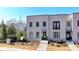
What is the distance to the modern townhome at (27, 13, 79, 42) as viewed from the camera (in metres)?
6.00

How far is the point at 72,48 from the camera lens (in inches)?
238

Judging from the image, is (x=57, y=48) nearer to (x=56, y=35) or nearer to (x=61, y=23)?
(x=56, y=35)

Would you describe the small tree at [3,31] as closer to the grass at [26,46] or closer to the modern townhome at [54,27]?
the grass at [26,46]

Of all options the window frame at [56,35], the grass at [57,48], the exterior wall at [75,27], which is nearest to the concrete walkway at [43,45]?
the grass at [57,48]

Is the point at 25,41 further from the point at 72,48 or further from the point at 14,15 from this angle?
the point at 72,48

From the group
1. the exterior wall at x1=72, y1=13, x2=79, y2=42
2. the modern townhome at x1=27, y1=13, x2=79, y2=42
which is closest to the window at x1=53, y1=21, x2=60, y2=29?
the modern townhome at x1=27, y1=13, x2=79, y2=42

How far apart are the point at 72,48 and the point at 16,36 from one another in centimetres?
123

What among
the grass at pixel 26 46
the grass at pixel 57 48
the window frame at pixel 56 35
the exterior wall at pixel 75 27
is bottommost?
the grass at pixel 57 48

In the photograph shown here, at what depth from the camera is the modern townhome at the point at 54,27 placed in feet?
19.7

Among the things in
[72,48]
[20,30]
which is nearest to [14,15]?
[20,30]

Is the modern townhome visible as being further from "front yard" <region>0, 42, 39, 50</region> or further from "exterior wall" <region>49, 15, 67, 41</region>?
"front yard" <region>0, 42, 39, 50</region>

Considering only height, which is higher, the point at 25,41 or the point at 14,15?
the point at 14,15

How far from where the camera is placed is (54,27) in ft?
20.0
